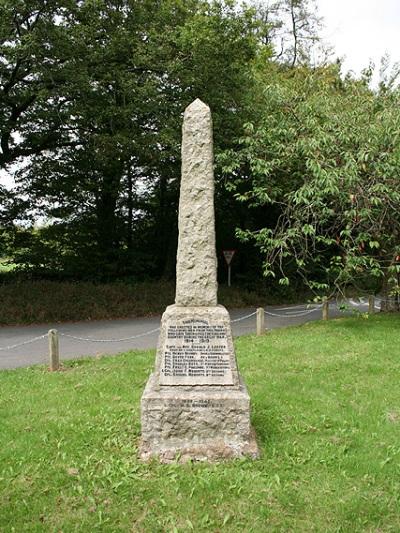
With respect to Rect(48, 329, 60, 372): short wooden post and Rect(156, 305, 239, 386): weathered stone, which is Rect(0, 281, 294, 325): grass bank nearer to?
Rect(48, 329, 60, 372): short wooden post

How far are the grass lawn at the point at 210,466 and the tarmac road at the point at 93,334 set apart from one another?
7.87 feet

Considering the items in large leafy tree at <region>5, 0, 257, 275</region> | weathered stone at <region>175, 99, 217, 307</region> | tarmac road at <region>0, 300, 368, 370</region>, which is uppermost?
large leafy tree at <region>5, 0, 257, 275</region>

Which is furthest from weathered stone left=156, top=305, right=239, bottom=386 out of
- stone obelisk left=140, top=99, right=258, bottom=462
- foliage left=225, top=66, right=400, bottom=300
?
foliage left=225, top=66, right=400, bottom=300

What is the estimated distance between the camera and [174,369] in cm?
496

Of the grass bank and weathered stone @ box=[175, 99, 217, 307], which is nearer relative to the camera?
weathered stone @ box=[175, 99, 217, 307]

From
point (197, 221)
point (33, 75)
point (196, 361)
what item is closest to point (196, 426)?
point (196, 361)

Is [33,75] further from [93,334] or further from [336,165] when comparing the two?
[336,165]

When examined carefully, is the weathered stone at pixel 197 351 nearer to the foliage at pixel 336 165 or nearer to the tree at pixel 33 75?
the foliage at pixel 336 165

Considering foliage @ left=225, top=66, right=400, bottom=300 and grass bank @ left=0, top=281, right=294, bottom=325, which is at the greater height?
foliage @ left=225, top=66, right=400, bottom=300

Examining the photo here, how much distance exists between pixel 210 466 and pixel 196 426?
15.5 inches

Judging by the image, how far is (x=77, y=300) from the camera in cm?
1725

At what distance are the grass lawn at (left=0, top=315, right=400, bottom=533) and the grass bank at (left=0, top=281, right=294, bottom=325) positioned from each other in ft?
27.1

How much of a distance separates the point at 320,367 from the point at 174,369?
433 centimetres

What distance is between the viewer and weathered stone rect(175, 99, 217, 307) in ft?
16.7
